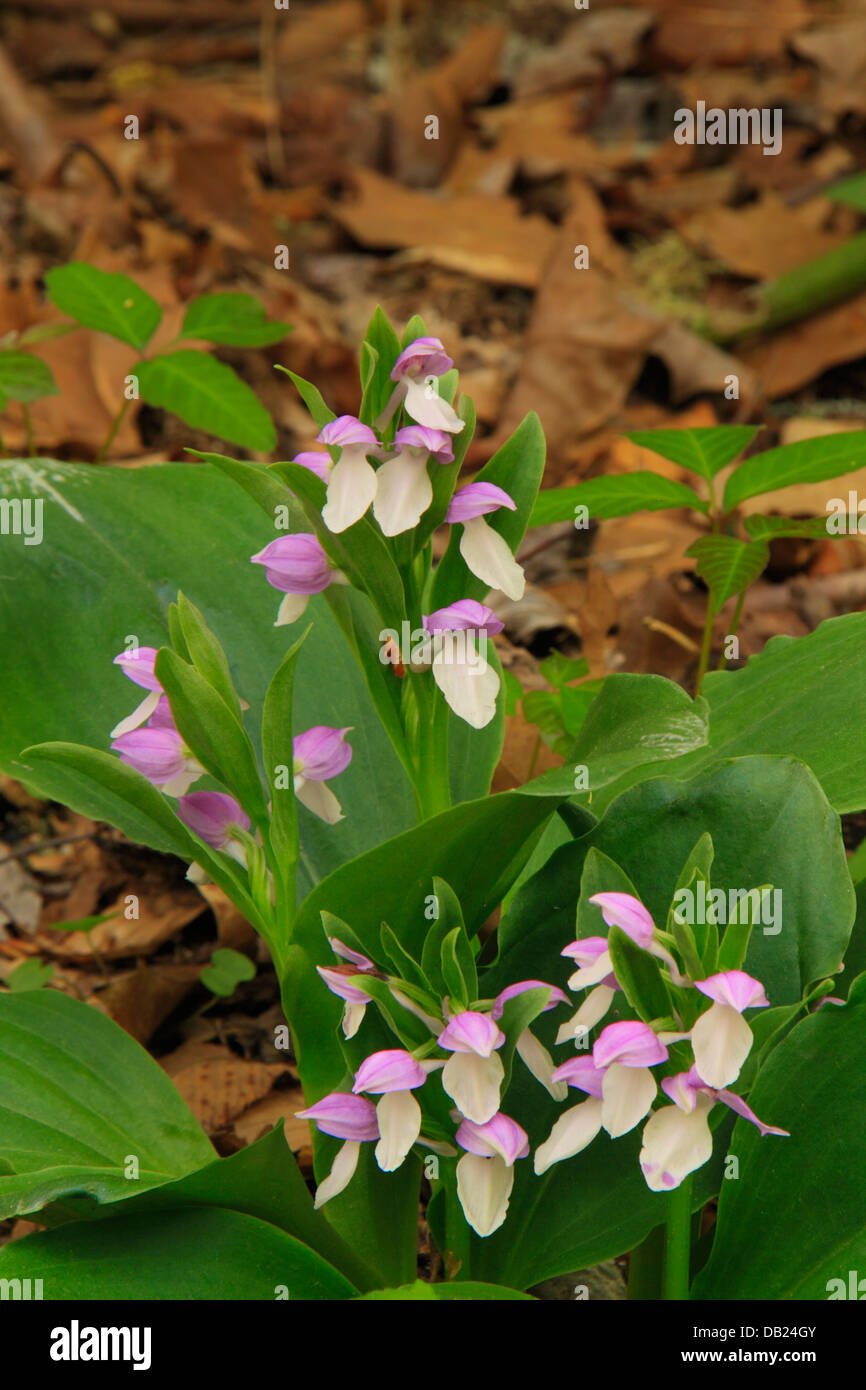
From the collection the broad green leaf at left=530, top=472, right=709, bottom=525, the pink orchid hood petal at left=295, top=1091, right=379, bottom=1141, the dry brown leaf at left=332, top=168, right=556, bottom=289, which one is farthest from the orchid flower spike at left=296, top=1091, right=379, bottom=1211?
the dry brown leaf at left=332, top=168, right=556, bottom=289

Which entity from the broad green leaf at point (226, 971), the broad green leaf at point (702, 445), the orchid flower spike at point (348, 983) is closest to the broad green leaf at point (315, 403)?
the orchid flower spike at point (348, 983)

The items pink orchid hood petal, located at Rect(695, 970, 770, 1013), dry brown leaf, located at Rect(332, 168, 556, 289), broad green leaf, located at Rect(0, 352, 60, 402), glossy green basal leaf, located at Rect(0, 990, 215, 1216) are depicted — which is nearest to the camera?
pink orchid hood petal, located at Rect(695, 970, 770, 1013)

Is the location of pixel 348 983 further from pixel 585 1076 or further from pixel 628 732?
pixel 628 732

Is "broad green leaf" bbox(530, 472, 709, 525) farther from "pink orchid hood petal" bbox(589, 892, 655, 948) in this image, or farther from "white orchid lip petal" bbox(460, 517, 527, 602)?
"pink orchid hood petal" bbox(589, 892, 655, 948)

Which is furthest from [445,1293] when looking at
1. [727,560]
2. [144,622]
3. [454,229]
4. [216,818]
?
[454,229]

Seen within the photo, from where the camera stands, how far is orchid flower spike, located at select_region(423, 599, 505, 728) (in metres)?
0.93

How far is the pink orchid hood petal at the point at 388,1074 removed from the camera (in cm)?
87

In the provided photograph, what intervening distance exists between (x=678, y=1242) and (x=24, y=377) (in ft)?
4.92

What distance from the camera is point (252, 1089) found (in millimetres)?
1526

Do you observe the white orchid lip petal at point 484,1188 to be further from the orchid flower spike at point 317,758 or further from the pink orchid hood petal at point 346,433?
the pink orchid hood petal at point 346,433

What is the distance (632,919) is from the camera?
0.83m

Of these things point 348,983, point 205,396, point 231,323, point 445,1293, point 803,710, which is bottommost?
point 445,1293

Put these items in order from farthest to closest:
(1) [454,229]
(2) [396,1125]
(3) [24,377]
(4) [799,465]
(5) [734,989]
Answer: (1) [454,229], (3) [24,377], (4) [799,465], (2) [396,1125], (5) [734,989]

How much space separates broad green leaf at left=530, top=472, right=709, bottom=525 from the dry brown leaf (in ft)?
6.17
